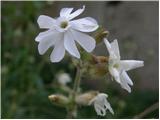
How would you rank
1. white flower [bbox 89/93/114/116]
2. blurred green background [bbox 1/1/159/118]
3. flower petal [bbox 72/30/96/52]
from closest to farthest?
flower petal [bbox 72/30/96/52] → white flower [bbox 89/93/114/116] → blurred green background [bbox 1/1/159/118]

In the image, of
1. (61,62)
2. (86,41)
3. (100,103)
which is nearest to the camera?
(86,41)

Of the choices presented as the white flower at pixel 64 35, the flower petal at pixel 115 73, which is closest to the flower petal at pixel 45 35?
the white flower at pixel 64 35

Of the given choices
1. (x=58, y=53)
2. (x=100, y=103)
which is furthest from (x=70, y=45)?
(x=100, y=103)

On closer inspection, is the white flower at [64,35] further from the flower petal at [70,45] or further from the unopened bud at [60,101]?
the unopened bud at [60,101]

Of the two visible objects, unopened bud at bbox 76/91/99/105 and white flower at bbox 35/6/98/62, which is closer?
white flower at bbox 35/6/98/62

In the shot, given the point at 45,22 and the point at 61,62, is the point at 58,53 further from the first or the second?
the point at 61,62

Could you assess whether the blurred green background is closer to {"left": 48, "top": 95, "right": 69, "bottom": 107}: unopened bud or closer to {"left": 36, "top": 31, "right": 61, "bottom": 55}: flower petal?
{"left": 48, "top": 95, "right": 69, "bottom": 107}: unopened bud

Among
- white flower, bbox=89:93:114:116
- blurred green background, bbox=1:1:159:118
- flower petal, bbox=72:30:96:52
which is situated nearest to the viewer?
flower petal, bbox=72:30:96:52

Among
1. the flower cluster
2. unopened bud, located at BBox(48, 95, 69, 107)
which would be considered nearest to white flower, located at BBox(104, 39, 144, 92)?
the flower cluster

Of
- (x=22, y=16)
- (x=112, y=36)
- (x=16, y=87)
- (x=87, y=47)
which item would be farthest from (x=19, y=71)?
(x=87, y=47)
